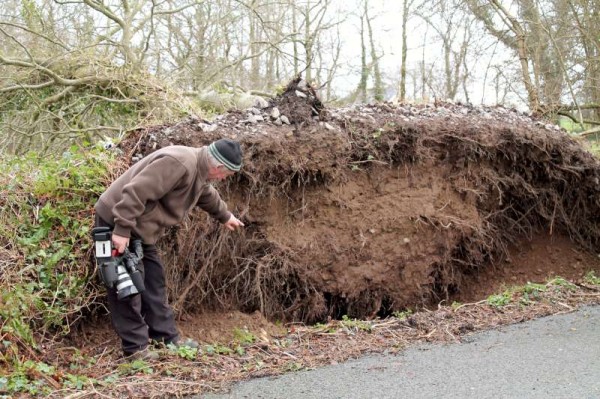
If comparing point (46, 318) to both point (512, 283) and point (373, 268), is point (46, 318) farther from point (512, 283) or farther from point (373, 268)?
point (512, 283)

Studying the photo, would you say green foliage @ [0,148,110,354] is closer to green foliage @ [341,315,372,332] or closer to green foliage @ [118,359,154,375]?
green foliage @ [118,359,154,375]

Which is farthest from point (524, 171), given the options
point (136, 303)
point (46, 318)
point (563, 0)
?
point (563, 0)

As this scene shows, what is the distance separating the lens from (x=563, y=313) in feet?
19.5

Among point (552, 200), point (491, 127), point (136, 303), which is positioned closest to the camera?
point (136, 303)

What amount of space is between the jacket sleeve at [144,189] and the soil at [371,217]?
1.41m

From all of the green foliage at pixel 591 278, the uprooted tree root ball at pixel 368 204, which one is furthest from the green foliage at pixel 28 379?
the green foliage at pixel 591 278

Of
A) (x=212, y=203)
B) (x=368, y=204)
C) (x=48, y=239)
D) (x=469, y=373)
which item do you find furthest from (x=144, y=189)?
(x=368, y=204)

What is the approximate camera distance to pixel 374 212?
24.0 ft

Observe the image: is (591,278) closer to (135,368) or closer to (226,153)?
(226,153)

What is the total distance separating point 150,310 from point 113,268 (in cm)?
71

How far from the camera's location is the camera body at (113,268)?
14.6ft

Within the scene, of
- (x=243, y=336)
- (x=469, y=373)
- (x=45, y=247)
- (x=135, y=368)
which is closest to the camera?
(x=469, y=373)

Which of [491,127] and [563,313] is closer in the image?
[563,313]

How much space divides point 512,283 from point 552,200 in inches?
54.5
